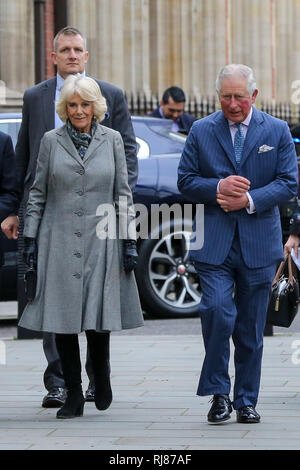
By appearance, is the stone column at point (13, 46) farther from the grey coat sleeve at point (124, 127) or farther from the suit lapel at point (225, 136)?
the suit lapel at point (225, 136)

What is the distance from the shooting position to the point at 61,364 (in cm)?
777

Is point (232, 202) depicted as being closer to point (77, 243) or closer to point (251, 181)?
point (251, 181)

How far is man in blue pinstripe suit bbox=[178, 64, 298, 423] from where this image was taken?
742 cm

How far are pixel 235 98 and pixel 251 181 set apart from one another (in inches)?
17.0

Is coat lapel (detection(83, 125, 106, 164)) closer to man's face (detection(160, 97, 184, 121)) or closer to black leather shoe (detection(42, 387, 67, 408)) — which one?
black leather shoe (detection(42, 387, 67, 408))

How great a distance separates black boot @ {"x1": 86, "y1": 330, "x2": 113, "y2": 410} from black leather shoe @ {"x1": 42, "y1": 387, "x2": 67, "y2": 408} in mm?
481

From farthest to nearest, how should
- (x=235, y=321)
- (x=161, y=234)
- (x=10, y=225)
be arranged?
(x=161, y=234) < (x=10, y=225) < (x=235, y=321)

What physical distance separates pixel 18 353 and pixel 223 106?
11.8ft

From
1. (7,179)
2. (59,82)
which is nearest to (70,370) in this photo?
(7,179)

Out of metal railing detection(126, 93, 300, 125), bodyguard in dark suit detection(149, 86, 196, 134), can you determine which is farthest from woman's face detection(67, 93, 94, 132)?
metal railing detection(126, 93, 300, 125)

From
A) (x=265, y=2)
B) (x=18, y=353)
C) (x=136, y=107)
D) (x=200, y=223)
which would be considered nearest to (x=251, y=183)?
(x=200, y=223)

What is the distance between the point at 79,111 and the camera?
299 inches

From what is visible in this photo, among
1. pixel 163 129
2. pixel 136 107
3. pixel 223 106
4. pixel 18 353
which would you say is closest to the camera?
pixel 223 106

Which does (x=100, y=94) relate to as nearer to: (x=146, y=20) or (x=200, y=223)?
(x=200, y=223)
